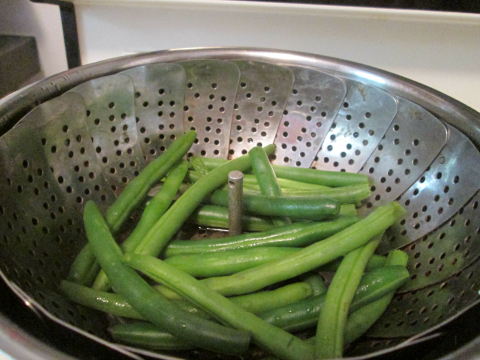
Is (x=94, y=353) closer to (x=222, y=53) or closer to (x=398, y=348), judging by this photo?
(x=398, y=348)

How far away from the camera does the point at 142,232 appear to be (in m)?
0.82

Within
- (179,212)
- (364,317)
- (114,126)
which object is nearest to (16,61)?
(114,126)

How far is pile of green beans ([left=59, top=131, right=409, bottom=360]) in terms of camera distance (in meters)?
0.63

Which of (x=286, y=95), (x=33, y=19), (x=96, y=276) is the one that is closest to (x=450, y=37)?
(x=286, y=95)

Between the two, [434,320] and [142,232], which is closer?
[434,320]

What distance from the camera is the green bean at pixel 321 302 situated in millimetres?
681

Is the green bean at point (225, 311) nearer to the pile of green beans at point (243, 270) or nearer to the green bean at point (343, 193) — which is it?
the pile of green beans at point (243, 270)

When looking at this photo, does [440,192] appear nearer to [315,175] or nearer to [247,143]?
[315,175]

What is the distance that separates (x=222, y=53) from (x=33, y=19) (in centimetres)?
77

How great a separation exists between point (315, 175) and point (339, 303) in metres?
0.40

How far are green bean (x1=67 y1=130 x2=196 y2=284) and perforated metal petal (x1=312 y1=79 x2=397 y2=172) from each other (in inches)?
16.0

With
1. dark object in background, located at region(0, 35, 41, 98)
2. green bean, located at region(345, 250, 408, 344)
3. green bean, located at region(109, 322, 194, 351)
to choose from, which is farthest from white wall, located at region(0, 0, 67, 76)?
green bean, located at region(345, 250, 408, 344)

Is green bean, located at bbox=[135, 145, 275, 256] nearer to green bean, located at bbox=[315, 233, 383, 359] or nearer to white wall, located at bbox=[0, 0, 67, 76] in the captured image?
green bean, located at bbox=[315, 233, 383, 359]

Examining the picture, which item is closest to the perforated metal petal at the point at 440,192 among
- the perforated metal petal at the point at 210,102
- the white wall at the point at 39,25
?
the perforated metal petal at the point at 210,102
